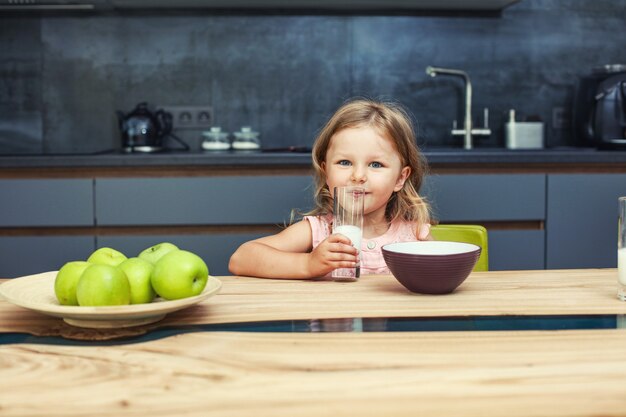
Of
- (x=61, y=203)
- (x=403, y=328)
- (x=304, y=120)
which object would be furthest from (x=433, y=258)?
(x=304, y=120)

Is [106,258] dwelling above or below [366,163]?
below

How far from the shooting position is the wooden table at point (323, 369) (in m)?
0.73

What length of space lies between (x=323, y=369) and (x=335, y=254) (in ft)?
1.58

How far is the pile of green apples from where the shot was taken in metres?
0.99

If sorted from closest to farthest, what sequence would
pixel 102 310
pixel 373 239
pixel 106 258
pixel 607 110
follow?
pixel 102 310 < pixel 106 258 < pixel 373 239 < pixel 607 110

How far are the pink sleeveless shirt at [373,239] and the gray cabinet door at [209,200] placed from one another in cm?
97

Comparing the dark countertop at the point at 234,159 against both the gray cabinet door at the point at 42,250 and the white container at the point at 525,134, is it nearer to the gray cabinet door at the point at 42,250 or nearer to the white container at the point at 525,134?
the gray cabinet door at the point at 42,250

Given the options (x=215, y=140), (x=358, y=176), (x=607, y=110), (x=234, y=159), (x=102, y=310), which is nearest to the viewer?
(x=102, y=310)

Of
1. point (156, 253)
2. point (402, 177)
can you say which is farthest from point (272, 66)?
point (156, 253)

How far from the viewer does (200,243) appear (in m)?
2.73

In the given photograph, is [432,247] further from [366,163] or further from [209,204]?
[209,204]

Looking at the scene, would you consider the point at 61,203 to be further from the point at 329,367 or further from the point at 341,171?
the point at 329,367

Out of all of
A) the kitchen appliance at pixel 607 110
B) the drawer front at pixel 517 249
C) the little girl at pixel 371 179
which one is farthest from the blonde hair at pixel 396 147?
the kitchen appliance at pixel 607 110

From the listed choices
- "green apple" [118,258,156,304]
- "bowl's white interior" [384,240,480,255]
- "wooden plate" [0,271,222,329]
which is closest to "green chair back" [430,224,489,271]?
"bowl's white interior" [384,240,480,255]
